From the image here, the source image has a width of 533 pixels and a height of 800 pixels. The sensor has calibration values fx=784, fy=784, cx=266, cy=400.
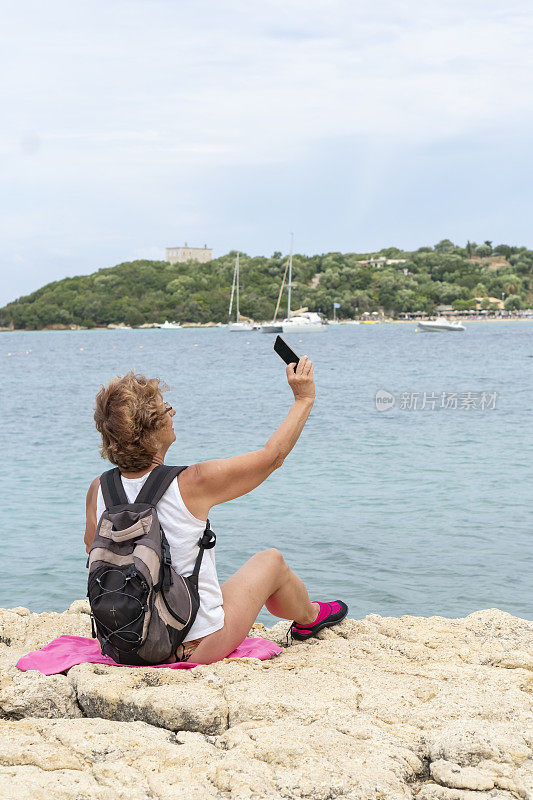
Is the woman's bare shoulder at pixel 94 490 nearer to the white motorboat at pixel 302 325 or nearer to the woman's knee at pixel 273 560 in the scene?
the woman's knee at pixel 273 560

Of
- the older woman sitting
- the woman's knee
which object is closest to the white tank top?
the older woman sitting

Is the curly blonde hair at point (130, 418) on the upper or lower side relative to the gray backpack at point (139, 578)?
upper

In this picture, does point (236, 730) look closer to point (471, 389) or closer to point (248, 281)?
point (471, 389)

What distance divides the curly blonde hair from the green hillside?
9424cm

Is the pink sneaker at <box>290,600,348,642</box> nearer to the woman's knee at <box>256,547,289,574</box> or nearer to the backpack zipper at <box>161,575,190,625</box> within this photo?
the woman's knee at <box>256,547,289,574</box>

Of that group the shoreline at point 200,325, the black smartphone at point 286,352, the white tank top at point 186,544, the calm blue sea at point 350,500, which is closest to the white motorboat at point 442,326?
the shoreline at point 200,325

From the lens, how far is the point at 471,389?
2416cm

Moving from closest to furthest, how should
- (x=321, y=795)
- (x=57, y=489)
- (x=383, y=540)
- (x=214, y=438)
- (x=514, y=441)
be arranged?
(x=321, y=795) < (x=383, y=540) < (x=57, y=489) < (x=514, y=441) < (x=214, y=438)

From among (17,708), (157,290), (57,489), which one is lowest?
(57,489)

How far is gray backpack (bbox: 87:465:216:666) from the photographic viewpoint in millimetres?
2594

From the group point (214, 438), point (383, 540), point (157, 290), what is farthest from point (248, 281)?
point (383, 540)

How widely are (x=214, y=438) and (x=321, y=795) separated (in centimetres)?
1151

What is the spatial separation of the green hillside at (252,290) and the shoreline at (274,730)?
94.2 metres

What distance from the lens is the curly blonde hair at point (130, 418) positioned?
266cm
